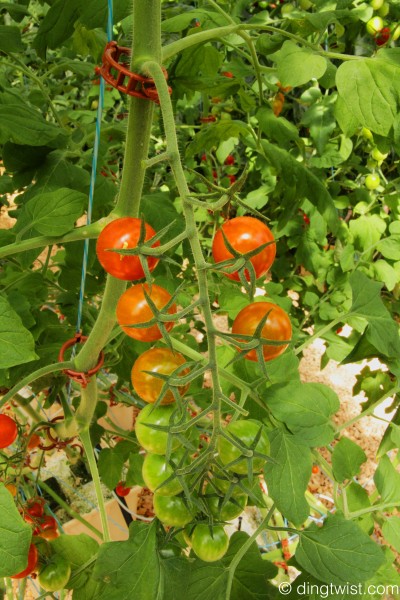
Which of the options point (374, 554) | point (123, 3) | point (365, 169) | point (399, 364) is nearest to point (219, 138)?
point (123, 3)

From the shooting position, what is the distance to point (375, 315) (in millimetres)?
766

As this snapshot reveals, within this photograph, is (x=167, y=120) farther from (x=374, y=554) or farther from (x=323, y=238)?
(x=323, y=238)

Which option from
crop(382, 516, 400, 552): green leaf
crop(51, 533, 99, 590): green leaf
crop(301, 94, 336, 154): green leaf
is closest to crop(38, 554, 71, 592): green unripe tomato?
crop(51, 533, 99, 590): green leaf

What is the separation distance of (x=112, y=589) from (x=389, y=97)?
70 centimetres

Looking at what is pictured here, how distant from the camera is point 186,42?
1.70 ft

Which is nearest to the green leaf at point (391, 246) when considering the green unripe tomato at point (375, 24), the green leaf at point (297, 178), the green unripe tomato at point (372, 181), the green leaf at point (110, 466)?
the green unripe tomato at point (372, 181)

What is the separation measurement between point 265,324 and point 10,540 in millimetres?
333

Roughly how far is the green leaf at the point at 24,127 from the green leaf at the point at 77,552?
1.96 feet

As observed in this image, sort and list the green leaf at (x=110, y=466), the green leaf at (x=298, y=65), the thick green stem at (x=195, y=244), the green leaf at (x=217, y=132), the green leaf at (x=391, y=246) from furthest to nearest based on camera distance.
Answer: the green leaf at (x=391, y=246)
the green leaf at (x=110, y=466)
the green leaf at (x=217, y=132)
the green leaf at (x=298, y=65)
the thick green stem at (x=195, y=244)

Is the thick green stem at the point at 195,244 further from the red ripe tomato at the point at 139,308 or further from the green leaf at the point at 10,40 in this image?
the green leaf at the point at 10,40

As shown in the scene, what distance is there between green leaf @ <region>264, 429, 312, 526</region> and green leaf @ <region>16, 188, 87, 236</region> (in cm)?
34

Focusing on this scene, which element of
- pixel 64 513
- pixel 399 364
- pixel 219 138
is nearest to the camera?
pixel 399 364

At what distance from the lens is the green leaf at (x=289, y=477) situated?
0.54 meters

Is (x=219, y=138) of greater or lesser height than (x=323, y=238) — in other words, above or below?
above
